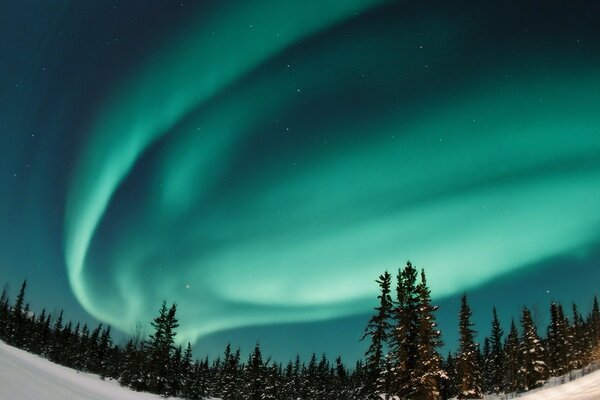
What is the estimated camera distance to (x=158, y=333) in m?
58.5

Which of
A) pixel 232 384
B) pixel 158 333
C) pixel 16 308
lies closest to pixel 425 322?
pixel 158 333

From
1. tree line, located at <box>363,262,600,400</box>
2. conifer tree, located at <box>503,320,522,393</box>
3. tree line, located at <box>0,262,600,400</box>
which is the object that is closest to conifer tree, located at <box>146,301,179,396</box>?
tree line, located at <box>0,262,600,400</box>

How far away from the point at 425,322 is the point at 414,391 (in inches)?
208

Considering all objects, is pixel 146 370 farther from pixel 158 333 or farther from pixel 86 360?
pixel 86 360

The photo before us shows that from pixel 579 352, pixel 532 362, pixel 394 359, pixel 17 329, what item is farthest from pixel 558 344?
pixel 17 329

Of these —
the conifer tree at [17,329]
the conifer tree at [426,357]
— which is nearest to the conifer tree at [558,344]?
the conifer tree at [426,357]

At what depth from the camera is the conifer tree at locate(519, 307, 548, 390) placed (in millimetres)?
54875

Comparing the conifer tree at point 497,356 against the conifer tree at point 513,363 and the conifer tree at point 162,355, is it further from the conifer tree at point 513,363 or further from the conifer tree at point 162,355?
the conifer tree at point 162,355

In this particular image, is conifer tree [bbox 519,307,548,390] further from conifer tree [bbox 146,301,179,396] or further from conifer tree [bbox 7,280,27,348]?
conifer tree [bbox 7,280,27,348]

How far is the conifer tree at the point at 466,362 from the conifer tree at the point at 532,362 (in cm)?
630

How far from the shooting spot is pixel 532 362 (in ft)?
181

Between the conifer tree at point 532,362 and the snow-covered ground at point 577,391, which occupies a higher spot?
the conifer tree at point 532,362

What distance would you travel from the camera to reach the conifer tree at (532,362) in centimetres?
5488

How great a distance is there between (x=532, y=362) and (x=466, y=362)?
9.42 m
